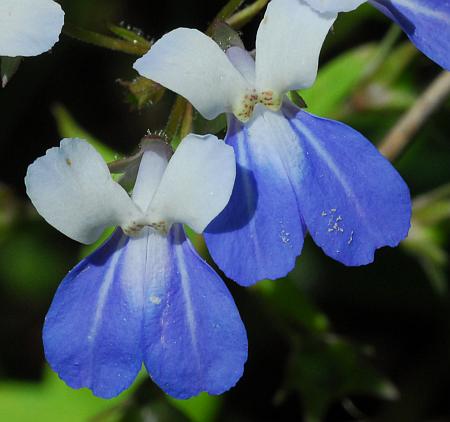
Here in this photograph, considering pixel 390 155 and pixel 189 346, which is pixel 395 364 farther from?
pixel 189 346

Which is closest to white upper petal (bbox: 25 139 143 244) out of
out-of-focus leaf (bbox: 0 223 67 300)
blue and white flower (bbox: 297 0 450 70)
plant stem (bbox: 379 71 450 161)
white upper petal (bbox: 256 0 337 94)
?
white upper petal (bbox: 256 0 337 94)

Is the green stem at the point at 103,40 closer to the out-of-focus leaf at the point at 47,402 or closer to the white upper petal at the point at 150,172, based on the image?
the white upper petal at the point at 150,172

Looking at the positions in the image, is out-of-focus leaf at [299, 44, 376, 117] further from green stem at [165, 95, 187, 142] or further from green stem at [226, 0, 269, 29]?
green stem at [165, 95, 187, 142]

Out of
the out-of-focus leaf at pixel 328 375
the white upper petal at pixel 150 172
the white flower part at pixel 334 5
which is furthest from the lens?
the out-of-focus leaf at pixel 328 375

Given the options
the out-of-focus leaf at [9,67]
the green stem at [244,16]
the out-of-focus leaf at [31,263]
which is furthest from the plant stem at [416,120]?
the out-of-focus leaf at [31,263]

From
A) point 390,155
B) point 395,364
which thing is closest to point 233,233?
point 390,155

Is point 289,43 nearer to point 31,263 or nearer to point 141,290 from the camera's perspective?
point 141,290

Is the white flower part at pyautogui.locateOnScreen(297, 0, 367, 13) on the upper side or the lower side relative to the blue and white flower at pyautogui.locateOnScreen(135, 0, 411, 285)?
upper
